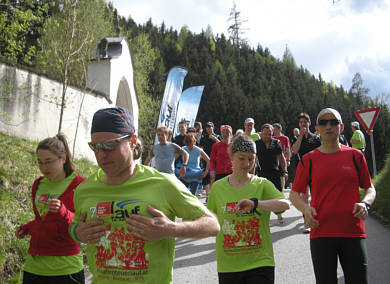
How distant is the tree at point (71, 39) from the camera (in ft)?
32.8

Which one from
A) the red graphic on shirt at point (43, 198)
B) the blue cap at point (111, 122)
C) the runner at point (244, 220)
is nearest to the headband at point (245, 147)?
the runner at point (244, 220)

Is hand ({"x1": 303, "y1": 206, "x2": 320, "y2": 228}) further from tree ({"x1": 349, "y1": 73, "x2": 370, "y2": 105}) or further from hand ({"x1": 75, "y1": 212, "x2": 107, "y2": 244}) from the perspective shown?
tree ({"x1": 349, "y1": 73, "x2": 370, "y2": 105})

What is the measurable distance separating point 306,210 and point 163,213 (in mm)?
1800

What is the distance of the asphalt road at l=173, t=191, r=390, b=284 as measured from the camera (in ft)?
15.7

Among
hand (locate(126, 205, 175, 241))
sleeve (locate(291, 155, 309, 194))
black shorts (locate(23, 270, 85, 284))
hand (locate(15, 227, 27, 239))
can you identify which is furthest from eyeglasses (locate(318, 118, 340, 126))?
hand (locate(15, 227, 27, 239))

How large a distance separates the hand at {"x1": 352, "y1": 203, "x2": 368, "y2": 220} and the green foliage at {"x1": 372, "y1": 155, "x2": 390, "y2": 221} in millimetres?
5741

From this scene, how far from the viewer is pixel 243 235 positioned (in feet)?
10.6

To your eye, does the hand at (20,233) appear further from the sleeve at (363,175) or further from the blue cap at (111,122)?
the sleeve at (363,175)

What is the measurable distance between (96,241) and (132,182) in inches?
14.1

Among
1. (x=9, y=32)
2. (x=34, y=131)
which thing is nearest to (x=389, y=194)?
(x=9, y=32)

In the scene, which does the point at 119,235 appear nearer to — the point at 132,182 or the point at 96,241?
the point at 96,241

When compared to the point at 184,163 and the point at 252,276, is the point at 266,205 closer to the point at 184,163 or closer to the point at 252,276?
the point at 252,276

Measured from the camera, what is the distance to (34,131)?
1230cm

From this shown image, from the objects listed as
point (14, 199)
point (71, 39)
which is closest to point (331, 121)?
point (14, 199)
